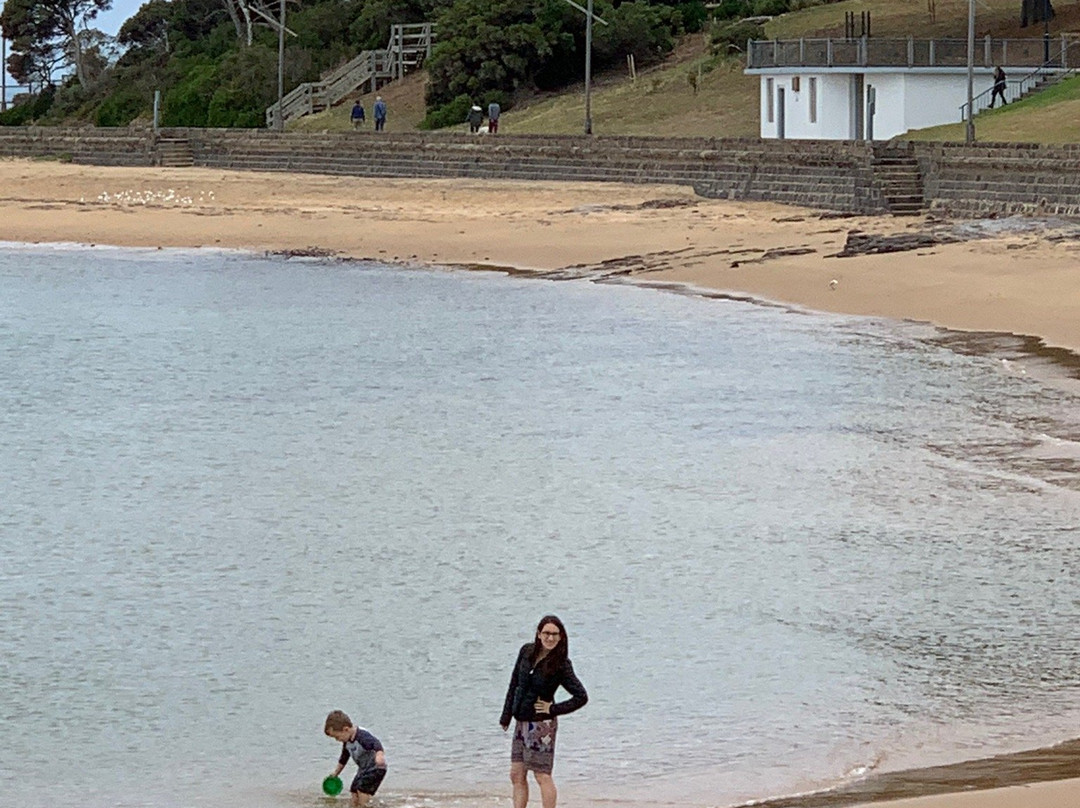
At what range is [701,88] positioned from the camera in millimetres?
61750

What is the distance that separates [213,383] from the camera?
24.0 m

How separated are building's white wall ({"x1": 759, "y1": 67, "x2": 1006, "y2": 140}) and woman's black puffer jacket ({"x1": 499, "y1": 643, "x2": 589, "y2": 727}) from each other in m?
42.2

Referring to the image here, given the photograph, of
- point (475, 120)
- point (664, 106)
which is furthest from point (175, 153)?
point (664, 106)

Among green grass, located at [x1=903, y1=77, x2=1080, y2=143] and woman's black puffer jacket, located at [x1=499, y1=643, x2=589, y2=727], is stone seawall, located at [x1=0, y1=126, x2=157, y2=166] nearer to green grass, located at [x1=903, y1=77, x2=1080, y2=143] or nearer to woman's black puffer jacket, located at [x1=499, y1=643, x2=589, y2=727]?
green grass, located at [x1=903, y1=77, x2=1080, y2=143]

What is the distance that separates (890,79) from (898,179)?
14.1 metres

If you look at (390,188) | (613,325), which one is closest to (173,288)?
(613,325)

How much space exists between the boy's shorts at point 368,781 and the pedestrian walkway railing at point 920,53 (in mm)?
42064

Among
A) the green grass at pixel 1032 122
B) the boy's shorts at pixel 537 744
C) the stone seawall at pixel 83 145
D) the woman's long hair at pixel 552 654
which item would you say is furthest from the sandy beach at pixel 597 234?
the woman's long hair at pixel 552 654

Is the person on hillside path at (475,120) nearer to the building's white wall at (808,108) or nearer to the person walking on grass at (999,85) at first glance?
the building's white wall at (808,108)

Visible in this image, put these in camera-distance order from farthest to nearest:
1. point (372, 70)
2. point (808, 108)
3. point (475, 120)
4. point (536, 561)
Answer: point (372, 70) < point (475, 120) < point (808, 108) < point (536, 561)

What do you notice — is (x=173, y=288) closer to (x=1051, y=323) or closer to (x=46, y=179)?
(x=1051, y=323)

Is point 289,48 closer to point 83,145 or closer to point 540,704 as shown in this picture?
point 83,145

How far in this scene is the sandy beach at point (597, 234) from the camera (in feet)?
91.8

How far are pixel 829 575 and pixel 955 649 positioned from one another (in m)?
1.97
